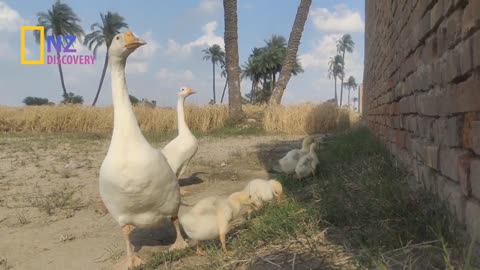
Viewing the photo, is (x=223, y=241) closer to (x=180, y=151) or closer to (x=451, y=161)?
(x=451, y=161)

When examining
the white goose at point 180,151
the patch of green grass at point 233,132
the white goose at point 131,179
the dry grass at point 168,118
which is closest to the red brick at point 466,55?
the white goose at point 131,179

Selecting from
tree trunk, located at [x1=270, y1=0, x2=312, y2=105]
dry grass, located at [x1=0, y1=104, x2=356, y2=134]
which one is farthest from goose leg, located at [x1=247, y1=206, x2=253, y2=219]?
tree trunk, located at [x1=270, y1=0, x2=312, y2=105]

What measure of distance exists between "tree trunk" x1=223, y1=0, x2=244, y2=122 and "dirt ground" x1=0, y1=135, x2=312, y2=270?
188 inches

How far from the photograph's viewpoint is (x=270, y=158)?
10.1m

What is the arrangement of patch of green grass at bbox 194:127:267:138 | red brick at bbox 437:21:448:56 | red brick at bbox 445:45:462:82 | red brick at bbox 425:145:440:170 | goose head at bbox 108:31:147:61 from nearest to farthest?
red brick at bbox 445:45:462:82, red brick at bbox 437:21:448:56, red brick at bbox 425:145:440:170, goose head at bbox 108:31:147:61, patch of green grass at bbox 194:127:267:138

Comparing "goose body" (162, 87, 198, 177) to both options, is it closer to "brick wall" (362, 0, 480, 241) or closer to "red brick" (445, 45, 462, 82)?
"brick wall" (362, 0, 480, 241)

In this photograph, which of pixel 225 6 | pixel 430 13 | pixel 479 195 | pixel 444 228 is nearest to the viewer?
pixel 479 195

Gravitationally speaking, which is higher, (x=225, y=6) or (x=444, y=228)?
(x=225, y=6)

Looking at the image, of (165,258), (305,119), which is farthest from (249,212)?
(305,119)

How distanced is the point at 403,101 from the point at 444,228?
7.65 feet

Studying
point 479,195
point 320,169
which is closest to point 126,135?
point 479,195

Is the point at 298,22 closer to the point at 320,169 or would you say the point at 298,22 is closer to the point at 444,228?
the point at 320,169

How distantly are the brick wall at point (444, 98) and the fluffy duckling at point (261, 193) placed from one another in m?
1.33

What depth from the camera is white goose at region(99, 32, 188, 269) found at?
3.71m
